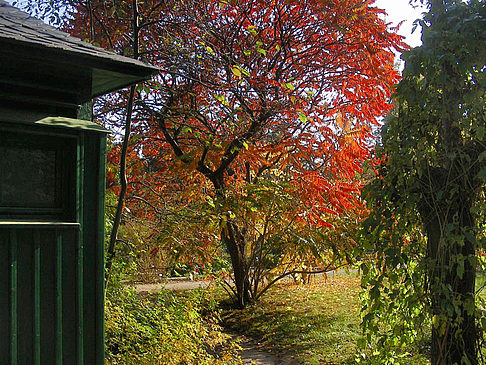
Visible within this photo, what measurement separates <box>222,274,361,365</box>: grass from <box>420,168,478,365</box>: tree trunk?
251 centimetres

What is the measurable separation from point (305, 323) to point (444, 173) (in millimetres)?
4960

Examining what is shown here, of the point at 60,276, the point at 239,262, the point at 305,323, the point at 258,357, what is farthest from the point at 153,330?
the point at 239,262

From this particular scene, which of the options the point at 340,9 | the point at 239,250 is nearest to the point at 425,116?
the point at 340,9

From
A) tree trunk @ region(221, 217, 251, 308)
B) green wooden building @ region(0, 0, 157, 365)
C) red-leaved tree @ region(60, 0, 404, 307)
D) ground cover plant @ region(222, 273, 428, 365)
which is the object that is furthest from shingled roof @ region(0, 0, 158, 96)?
tree trunk @ region(221, 217, 251, 308)

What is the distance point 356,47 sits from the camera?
6.60 metres

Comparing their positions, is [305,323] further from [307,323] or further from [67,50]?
[67,50]

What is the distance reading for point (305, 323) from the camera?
26.0 feet

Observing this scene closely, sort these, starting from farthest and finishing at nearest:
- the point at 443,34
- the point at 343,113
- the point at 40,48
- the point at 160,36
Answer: the point at 343,113, the point at 160,36, the point at 443,34, the point at 40,48

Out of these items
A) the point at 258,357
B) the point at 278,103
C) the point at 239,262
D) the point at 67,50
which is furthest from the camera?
the point at 239,262

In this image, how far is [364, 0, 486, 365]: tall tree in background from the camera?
10.9ft

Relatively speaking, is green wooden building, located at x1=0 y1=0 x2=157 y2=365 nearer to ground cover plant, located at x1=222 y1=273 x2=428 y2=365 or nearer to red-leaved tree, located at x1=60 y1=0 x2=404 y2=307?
red-leaved tree, located at x1=60 y1=0 x2=404 y2=307

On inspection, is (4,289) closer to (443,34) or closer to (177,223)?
(177,223)

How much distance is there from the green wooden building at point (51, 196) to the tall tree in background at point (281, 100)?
3.01m

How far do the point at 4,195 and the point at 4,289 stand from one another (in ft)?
1.64
